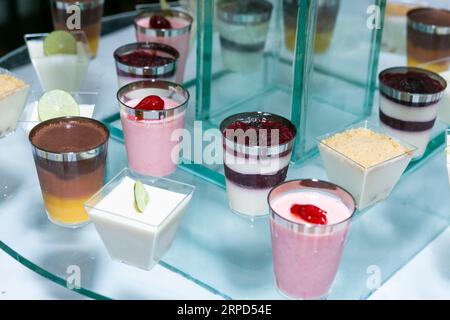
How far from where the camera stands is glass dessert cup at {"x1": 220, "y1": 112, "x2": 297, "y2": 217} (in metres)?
1.36

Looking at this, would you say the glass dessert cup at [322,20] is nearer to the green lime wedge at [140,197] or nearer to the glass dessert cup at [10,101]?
the glass dessert cup at [10,101]

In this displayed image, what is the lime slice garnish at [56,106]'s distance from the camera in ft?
5.14

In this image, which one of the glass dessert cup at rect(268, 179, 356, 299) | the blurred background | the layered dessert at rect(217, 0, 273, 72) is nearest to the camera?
the glass dessert cup at rect(268, 179, 356, 299)

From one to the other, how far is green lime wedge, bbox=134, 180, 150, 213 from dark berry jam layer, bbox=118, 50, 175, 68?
1.46ft

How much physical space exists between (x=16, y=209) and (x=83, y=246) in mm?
184

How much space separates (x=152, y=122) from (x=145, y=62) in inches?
10.0

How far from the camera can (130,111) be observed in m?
1.50

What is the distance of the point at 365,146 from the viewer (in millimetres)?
1452

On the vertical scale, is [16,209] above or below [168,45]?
below

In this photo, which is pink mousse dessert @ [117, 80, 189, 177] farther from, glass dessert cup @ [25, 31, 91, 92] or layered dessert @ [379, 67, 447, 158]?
layered dessert @ [379, 67, 447, 158]

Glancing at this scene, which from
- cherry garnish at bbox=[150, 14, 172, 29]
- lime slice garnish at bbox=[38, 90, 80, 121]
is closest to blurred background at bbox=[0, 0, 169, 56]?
cherry garnish at bbox=[150, 14, 172, 29]

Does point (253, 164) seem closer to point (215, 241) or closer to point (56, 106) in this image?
point (215, 241)
